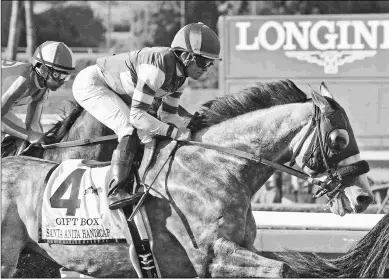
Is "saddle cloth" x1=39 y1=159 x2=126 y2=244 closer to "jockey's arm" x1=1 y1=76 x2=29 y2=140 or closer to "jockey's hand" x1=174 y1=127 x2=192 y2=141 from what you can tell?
"jockey's hand" x1=174 y1=127 x2=192 y2=141

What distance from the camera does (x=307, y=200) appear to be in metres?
13.0

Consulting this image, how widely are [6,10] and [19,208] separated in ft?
94.2

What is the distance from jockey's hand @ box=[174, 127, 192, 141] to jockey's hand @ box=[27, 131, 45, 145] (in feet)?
5.34

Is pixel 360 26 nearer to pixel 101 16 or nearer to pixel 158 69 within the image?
pixel 158 69

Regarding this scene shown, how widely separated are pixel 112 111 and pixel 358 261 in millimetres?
1729

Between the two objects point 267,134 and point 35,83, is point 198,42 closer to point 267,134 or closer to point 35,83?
point 267,134

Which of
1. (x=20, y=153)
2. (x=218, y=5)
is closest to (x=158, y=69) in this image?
(x=20, y=153)

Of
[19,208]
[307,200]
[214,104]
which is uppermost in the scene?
[214,104]

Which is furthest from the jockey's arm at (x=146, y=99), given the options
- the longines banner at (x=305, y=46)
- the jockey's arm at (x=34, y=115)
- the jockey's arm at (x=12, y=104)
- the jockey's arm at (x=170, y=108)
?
the longines banner at (x=305, y=46)

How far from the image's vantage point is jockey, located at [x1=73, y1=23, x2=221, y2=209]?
4711 millimetres

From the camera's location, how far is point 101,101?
5.23 metres

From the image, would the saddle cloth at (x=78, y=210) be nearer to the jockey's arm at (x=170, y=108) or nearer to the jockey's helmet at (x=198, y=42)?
the jockey's arm at (x=170, y=108)

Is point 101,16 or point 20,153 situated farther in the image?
point 101,16

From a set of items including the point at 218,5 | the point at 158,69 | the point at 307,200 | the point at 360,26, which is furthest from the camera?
the point at 218,5
